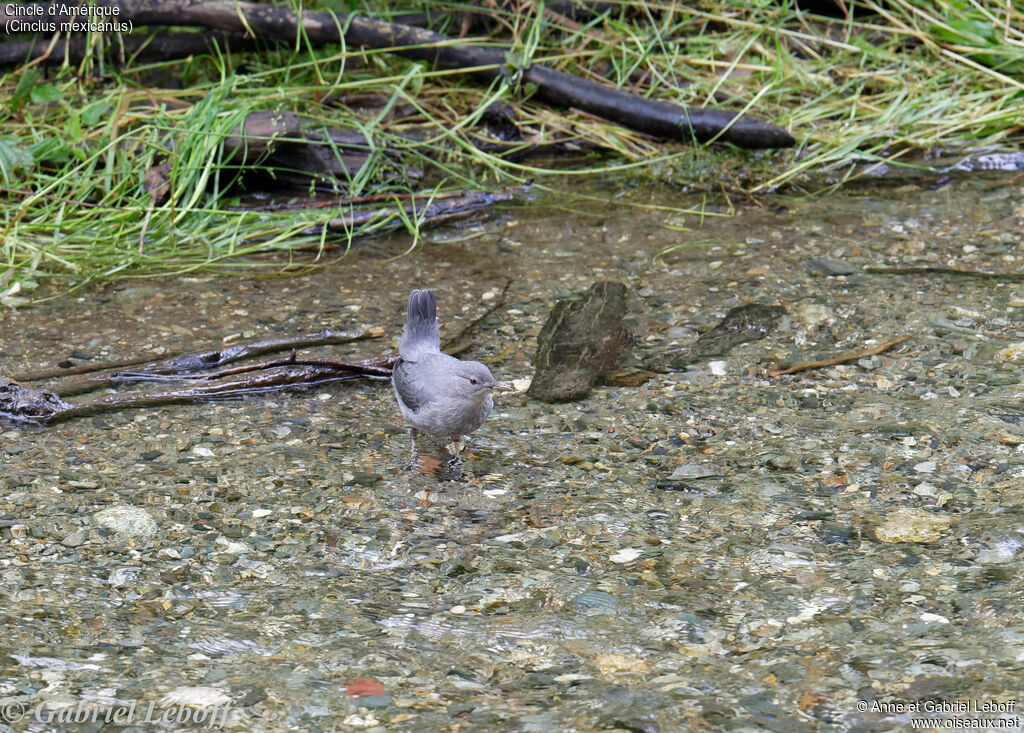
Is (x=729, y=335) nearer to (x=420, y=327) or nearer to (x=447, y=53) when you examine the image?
(x=420, y=327)

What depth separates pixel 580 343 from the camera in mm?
4672

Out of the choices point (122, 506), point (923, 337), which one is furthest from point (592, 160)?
point (122, 506)

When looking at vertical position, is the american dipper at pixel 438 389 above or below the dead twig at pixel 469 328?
above

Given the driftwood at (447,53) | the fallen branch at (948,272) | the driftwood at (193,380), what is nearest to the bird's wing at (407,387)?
the driftwood at (193,380)

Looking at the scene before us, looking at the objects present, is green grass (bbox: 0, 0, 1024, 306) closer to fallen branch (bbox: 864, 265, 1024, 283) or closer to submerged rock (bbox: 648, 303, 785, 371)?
fallen branch (bbox: 864, 265, 1024, 283)

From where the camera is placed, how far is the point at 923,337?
452cm

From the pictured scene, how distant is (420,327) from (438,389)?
1.36ft

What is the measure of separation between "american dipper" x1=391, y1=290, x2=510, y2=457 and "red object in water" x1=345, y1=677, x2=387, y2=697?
3.89ft

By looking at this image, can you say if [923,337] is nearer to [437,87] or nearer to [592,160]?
[592,160]

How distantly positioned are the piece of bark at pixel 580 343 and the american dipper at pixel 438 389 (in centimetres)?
62

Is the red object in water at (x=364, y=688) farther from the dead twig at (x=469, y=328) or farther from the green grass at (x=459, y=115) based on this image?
the green grass at (x=459, y=115)

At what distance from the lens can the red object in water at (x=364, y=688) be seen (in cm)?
260

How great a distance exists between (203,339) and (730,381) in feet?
7.88

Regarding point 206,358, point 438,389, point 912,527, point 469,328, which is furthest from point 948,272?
point 206,358
